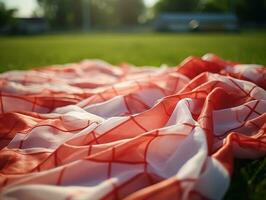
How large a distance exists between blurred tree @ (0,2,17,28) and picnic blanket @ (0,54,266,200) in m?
43.4

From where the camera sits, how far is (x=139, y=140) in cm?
148

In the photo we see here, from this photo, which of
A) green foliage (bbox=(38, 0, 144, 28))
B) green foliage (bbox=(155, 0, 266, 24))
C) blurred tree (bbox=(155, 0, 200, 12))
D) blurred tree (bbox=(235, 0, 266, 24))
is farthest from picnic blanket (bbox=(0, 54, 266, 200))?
blurred tree (bbox=(155, 0, 200, 12))

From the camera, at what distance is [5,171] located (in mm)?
1473

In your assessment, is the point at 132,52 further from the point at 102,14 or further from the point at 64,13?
the point at 102,14

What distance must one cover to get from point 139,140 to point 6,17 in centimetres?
4514

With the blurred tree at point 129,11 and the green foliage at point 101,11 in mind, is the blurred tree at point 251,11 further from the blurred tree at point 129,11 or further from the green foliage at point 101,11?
the green foliage at point 101,11

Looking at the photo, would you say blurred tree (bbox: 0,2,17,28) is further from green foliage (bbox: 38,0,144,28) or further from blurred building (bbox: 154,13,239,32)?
blurred building (bbox: 154,13,239,32)

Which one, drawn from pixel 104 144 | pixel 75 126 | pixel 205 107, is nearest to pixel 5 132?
pixel 75 126

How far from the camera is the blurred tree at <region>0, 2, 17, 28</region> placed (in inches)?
1676

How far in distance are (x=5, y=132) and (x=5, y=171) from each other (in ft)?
1.48

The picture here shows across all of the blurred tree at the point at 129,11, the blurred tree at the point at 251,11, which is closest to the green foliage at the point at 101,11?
the blurred tree at the point at 129,11

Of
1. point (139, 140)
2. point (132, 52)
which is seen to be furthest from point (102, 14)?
point (139, 140)

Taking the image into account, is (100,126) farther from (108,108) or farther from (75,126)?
(108,108)

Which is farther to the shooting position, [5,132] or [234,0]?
[234,0]
